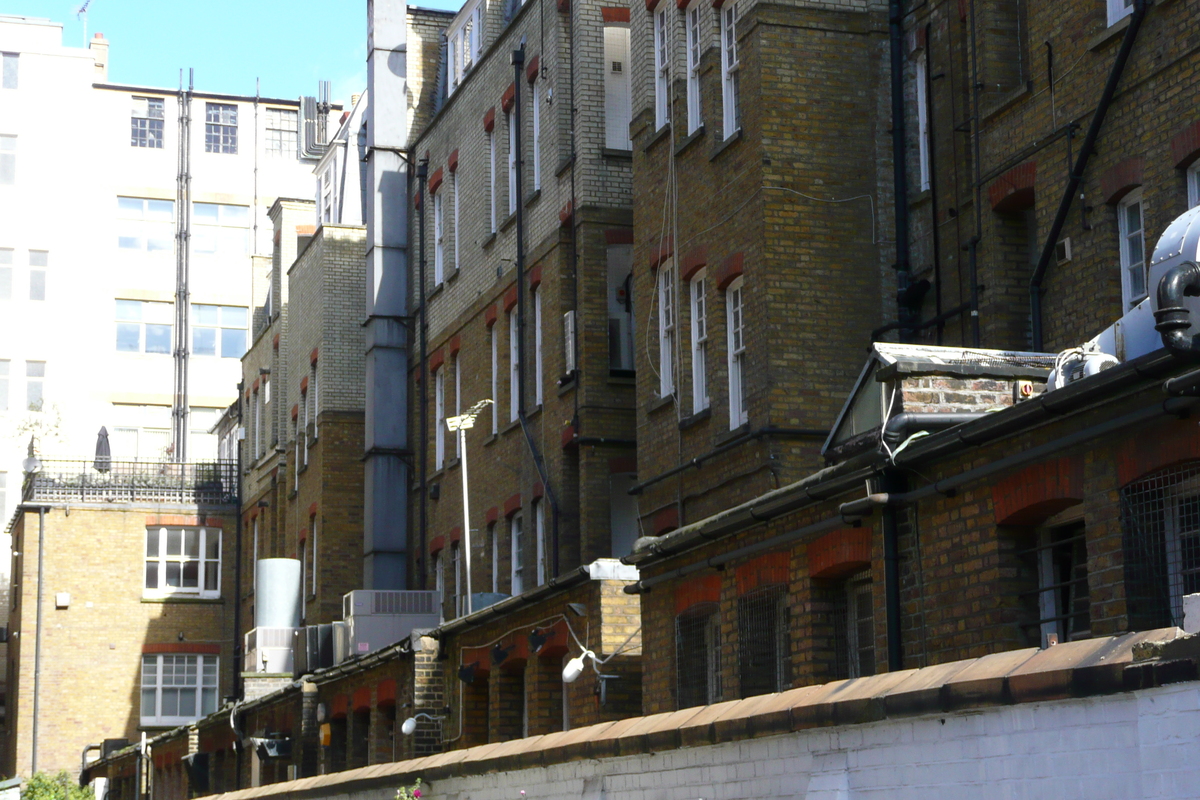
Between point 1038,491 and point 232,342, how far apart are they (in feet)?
199

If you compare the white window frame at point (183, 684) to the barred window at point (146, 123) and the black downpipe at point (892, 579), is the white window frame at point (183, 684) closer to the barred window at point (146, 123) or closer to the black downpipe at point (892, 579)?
the barred window at point (146, 123)

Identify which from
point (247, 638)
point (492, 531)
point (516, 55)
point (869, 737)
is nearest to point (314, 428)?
point (247, 638)

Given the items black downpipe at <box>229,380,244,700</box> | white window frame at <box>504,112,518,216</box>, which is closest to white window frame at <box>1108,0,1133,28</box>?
white window frame at <box>504,112,518,216</box>

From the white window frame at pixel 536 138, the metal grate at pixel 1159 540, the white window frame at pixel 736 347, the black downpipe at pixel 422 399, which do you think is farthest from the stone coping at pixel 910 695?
the black downpipe at pixel 422 399

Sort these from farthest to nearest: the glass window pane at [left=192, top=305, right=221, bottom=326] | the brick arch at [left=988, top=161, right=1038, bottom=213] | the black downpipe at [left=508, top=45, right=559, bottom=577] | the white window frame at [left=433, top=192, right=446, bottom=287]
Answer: the glass window pane at [left=192, top=305, right=221, bottom=326] < the white window frame at [left=433, top=192, right=446, bottom=287] < the black downpipe at [left=508, top=45, right=559, bottom=577] < the brick arch at [left=988, top=161, right=1038, bottom=213]

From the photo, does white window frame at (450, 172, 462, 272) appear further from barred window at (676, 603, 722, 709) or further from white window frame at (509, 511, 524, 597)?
barred window at (676, 603, 722, 709)

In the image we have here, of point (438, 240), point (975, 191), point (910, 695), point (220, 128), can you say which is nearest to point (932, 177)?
point (975, 191)

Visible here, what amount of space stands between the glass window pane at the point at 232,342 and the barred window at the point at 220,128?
7.55m

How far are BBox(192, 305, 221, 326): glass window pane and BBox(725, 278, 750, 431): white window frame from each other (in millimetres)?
49484

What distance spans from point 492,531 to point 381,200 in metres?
9.45

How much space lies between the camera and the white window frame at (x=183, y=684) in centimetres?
5012

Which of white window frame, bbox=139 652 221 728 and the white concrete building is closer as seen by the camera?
white window frame, bbox=139 652 221 728

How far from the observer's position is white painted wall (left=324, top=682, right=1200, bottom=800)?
7.32 m

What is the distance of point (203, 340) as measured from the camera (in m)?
68.1
